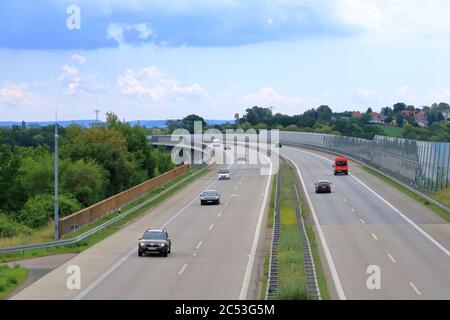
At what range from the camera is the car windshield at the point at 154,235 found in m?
41.5

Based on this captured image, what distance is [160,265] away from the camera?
38.5 metres

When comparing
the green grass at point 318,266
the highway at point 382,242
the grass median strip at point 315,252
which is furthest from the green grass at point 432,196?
the green grass at point 318,266

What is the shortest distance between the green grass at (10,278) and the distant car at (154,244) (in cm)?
635

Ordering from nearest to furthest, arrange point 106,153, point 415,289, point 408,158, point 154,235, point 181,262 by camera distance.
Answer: point 415,289
point 181,262
point 154,235
point 106,153
point 408,158

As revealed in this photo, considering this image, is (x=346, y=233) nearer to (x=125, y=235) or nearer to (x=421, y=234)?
(x=421, y=234)

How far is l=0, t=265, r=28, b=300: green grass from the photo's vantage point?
3163 centimetres

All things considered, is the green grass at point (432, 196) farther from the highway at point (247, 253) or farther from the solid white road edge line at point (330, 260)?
the solid white road edge line at point (330, 260)

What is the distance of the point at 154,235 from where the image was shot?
41.8 metres

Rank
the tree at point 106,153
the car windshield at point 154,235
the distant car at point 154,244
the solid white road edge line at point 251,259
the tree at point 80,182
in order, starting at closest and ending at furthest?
the solid white road edge line at point 251,259
the distant car at point 154,244
the car windshield at point 154,235
the tree at point 80,182
the tree at point 106,153

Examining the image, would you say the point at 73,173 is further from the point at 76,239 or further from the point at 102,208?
the point at 76,239

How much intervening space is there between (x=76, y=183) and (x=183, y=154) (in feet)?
364

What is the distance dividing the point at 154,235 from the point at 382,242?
1268cm

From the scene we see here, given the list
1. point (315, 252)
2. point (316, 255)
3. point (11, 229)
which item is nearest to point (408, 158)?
point (11, 229)

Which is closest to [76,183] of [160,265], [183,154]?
[160,265]
